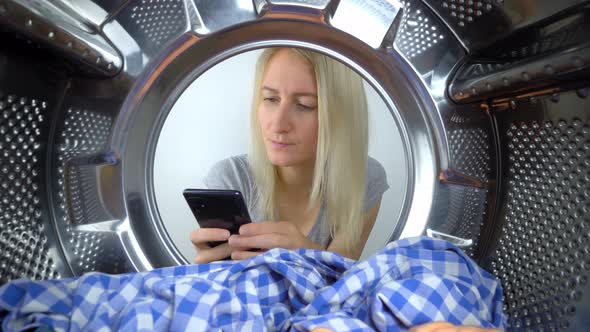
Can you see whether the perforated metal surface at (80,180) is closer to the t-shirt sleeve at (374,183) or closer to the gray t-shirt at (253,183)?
the gray t-shirt at (253,183)

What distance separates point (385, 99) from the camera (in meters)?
0.75

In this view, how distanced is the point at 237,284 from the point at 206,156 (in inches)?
21.5

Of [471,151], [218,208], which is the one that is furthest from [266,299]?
[471,151]

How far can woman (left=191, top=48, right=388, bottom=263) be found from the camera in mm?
1020

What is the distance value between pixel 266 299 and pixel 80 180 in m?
0.34

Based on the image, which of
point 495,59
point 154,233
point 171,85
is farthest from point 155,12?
point 495,59

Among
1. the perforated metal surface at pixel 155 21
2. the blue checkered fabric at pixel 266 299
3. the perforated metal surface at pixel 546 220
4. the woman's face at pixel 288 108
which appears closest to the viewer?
the blue checkered fabric at pixel 266 299

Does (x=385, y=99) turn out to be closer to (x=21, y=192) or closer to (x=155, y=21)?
(x=155, y=21)

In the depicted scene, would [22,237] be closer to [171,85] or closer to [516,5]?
[171,85]

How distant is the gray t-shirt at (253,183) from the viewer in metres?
1.02

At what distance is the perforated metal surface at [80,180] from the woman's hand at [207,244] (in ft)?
0.42

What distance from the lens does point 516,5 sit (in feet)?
1.98

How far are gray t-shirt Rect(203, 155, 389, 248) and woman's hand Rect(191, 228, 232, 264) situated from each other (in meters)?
0.23

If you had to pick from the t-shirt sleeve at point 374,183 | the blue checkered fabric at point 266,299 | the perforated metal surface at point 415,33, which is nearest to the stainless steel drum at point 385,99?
the perforated metal surface at point 415,33
